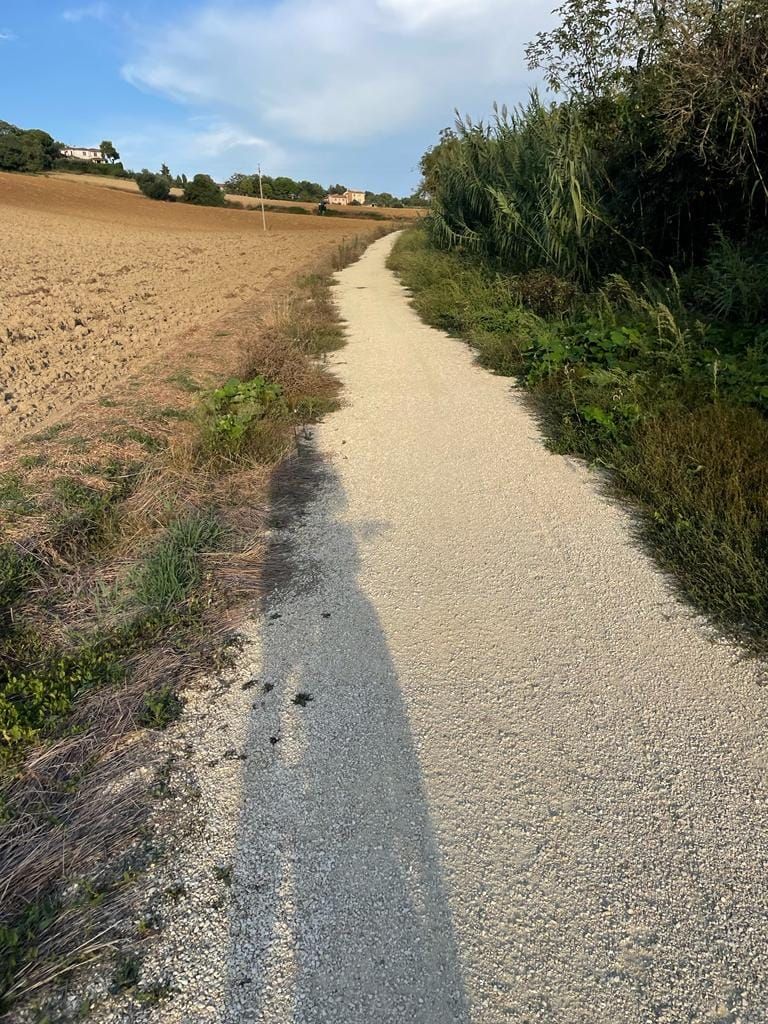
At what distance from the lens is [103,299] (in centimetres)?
1399

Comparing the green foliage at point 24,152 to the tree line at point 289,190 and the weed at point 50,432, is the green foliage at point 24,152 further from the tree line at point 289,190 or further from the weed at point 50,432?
the weed at point 50,432

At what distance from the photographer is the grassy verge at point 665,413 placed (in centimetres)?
302

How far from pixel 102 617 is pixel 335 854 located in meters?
1.67

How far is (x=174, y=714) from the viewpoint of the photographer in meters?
2.32

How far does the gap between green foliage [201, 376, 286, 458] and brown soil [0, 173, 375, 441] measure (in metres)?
1.97

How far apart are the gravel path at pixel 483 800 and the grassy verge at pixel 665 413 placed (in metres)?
0.28

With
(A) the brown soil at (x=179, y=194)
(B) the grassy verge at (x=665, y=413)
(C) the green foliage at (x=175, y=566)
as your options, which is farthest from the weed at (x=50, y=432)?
(A) the brown soil at (x=179, y=194)

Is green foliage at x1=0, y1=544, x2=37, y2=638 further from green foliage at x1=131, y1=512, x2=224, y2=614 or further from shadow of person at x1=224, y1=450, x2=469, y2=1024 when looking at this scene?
shadow of person at x1=224, y1=450, x2=469, y2=1024

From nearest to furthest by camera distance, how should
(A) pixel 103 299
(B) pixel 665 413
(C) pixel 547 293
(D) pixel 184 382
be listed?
(B) pixel 665 413
(D) pixel 184 382
(C) pixel 547 293
(A) pixel 103 299

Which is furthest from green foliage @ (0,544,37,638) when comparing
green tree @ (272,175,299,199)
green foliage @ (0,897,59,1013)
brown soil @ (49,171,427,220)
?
green tree @ (272,175,299,199)

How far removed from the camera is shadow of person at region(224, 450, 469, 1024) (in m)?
1.49

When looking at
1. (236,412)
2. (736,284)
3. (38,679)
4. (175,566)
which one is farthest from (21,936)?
(736,284)

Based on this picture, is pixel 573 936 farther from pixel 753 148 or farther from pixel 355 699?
pixel 753 148

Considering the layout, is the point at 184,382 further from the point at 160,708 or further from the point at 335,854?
the point at 335,854
